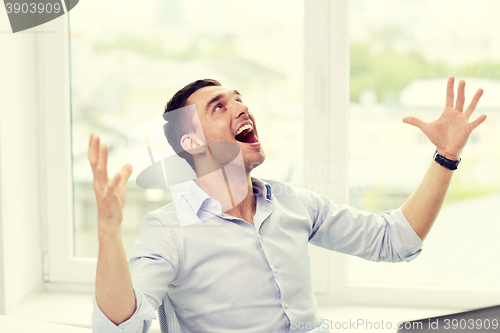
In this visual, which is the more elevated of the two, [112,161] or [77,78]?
[77,78]

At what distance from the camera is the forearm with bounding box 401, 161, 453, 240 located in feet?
3.72

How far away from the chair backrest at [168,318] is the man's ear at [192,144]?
38 centimetres

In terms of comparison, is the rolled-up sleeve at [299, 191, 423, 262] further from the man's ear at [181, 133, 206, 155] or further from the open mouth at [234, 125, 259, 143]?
the man's ear at [181, 133, 206, 155]

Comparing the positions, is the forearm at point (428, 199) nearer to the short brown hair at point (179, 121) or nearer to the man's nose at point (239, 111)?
the man's nose at point (239, 111)

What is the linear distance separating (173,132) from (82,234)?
0.76 metres

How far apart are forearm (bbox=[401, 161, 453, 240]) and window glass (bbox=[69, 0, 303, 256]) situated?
1.74 ft

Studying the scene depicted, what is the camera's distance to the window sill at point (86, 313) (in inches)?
58.8

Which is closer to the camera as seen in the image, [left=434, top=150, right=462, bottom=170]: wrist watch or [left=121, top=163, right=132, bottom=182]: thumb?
[left=121, top=163, right=132, bottom=182]: thumb

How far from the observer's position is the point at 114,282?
0.81 m

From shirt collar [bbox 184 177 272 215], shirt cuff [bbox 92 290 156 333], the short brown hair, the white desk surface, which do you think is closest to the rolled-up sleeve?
shirt collar [bbox 184 177 272 215]

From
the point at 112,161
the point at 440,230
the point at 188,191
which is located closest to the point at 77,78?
the point at 112,161

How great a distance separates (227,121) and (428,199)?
1.79 feet

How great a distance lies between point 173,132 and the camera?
1278mm

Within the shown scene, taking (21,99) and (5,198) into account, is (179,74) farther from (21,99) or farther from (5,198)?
(5,198)
